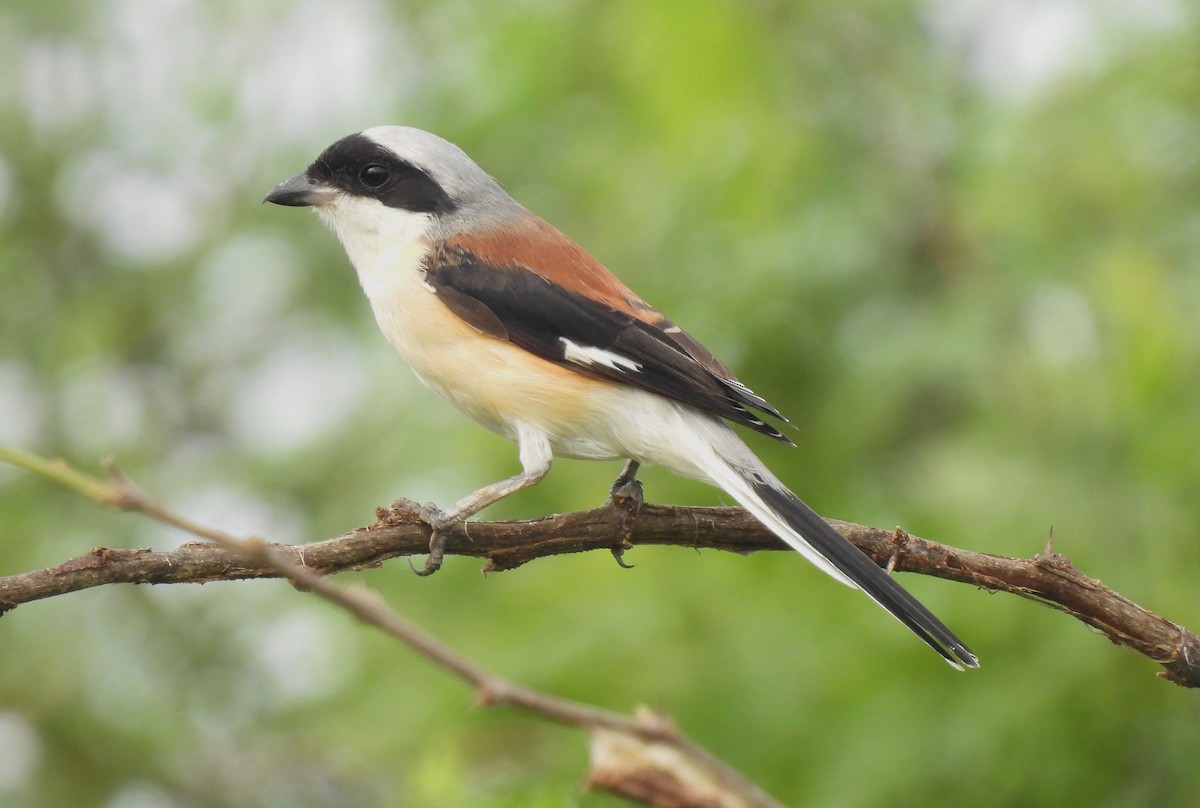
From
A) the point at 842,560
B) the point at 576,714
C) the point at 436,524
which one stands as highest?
the point at 842,560

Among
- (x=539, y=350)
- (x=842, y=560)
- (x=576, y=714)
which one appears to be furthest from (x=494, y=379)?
(x=576, y=714)

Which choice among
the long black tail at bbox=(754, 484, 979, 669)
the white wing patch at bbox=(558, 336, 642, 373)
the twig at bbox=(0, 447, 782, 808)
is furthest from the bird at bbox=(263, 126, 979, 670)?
the twig at bbox=(0, 447, 782, 808)

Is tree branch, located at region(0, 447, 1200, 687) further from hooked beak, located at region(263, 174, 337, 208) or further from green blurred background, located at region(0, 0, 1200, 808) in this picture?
hooked beak, located at region(263, 174, 337, 208)

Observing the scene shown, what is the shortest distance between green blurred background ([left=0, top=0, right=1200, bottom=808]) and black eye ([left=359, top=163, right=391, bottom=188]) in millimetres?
1046

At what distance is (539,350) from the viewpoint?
3.80m

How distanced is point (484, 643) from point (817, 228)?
2045 mm

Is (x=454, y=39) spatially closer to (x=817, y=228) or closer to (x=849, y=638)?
(x=817, y=228)

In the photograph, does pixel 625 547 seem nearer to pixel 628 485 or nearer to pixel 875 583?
pixel 628 485

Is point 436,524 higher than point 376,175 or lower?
lower

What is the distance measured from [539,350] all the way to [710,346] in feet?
3.40

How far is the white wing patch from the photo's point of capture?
3697mm

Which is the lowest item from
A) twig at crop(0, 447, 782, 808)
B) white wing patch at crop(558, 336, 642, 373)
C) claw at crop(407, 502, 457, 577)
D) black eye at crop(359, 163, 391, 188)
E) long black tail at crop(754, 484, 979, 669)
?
twig at crop(0, 447, 782, 808)

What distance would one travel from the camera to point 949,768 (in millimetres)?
3637

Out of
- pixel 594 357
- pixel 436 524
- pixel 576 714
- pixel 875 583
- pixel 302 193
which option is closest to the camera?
pixel 576 714
